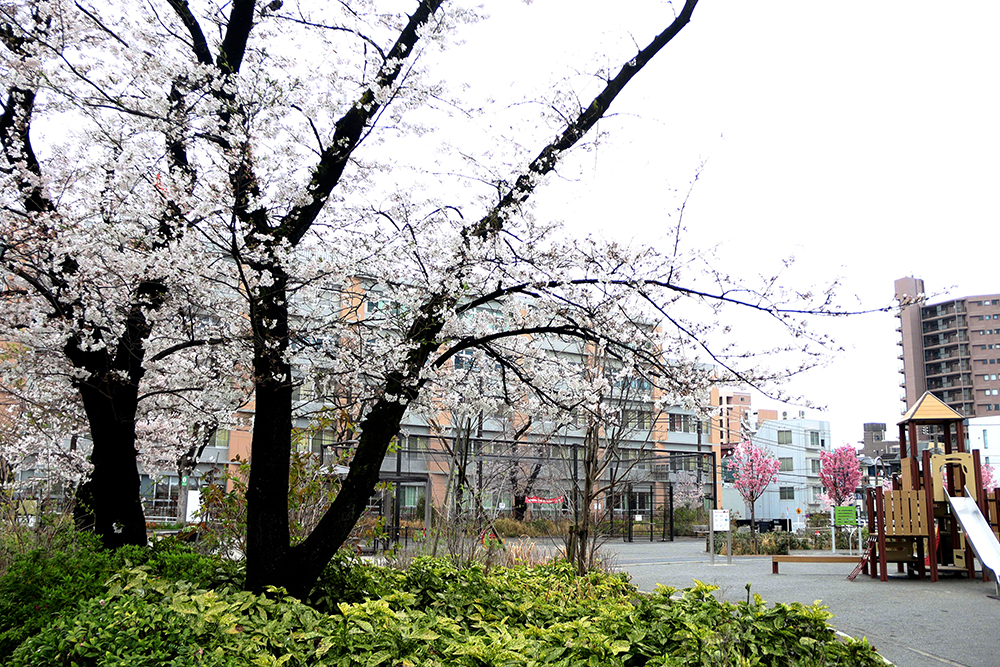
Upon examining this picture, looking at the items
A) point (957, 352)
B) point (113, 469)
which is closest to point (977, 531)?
point (113, 469)

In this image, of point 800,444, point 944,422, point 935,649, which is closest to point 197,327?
point 935,649

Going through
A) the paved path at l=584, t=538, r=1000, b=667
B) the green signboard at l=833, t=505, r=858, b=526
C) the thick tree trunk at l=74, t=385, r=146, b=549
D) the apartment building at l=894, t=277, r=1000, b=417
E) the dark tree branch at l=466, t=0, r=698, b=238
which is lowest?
the paved path at l=584, t=538, r=1000, b=667

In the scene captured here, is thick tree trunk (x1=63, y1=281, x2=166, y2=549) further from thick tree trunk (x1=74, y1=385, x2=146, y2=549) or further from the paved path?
the paved path

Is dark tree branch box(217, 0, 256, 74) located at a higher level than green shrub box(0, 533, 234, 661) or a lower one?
higher

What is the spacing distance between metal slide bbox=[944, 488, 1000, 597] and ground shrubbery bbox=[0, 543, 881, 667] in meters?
8.31

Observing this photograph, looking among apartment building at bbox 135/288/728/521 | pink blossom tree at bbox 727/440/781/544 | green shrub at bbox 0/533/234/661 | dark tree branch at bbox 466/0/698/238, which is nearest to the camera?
green shrub at bbox 0/533/234/661

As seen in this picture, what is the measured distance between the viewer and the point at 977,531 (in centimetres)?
1220

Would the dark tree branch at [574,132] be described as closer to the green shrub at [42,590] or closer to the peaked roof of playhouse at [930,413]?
the green shrub at [42,590]

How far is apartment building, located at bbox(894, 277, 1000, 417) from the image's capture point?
3177 inches

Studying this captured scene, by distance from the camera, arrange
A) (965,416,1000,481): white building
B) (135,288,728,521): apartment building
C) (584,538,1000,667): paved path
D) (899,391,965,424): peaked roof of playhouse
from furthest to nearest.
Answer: (965,416,1000,481): white building < (899,391,965,424): peaked roof of playhouse < (135,288,728,521): apartment building < (584,538,1000,667): paved path

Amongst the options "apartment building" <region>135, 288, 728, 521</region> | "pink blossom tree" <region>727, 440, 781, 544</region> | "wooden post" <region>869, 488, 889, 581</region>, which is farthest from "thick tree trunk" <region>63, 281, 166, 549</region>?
"pink blossom tree" <region>727, 440, 781, 544</region>

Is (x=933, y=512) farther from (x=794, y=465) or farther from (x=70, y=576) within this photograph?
(x=794, y=465)

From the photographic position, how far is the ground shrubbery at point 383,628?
387 centimetres

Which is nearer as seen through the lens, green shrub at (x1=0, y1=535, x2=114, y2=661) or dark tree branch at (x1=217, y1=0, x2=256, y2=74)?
green shrub at (x1=0, y1=535, x2=114, y2=661)
